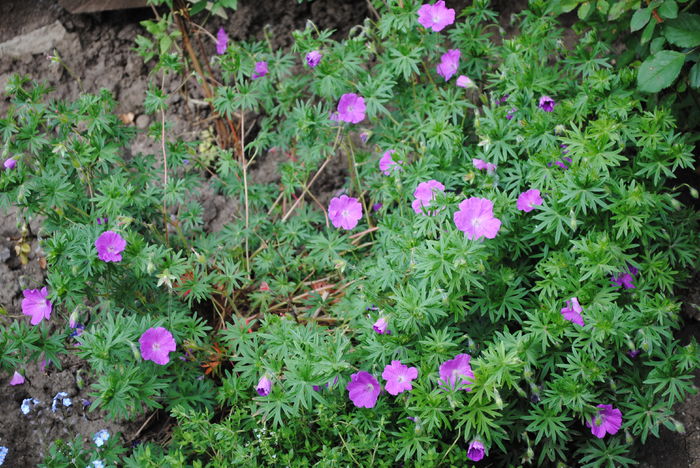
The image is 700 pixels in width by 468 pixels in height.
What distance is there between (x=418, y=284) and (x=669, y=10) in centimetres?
140

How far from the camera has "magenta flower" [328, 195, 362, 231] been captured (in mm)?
2975

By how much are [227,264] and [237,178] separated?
638mm

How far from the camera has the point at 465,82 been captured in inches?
113

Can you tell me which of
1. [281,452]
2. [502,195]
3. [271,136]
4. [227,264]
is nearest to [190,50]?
[271,136]

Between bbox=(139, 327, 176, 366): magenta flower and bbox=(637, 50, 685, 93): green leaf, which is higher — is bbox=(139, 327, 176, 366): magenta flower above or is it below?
below

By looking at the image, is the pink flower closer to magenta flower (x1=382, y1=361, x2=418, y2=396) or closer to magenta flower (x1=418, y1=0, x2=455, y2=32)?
magenta flower (x1=382, y1=361, x2=418, y2=396)

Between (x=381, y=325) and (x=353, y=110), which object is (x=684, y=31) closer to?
(x=353, y=110)

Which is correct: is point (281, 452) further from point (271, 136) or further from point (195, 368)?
point (271, 136)

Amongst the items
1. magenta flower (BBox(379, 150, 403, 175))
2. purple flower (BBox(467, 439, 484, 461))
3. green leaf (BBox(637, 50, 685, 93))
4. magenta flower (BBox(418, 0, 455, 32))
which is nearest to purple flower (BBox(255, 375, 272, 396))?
purple flower (BBox(467, 439, 484, 461))

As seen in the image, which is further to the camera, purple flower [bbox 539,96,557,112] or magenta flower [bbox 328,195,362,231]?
magenta flower [bbox 328,195,362,231]

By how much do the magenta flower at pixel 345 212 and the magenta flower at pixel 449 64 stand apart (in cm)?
68

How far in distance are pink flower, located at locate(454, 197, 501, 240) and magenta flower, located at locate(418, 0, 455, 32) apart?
2.89 ft

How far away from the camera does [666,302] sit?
2.36m

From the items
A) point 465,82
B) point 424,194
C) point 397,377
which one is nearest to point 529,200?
point 424,194
